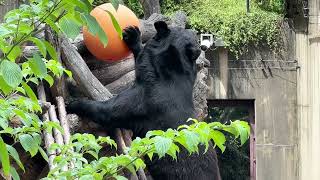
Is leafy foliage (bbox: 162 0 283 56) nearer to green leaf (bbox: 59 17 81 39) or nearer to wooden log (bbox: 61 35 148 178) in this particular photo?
wooden log (bbox: 61 35 148 178)

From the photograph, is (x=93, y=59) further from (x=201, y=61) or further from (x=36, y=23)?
(x=36, y=23)

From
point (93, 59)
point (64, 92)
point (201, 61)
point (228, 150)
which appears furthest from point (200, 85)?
point (228, 150)

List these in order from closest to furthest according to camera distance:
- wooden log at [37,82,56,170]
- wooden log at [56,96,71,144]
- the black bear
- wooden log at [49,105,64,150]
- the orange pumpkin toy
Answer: wooden log at [37,82,56,170]
wooden log at [49,105,64,150]
wooden log at [56,96,71,144]
the orange pumpkin toy
the black bear

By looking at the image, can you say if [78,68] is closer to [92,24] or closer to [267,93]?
[92,24]

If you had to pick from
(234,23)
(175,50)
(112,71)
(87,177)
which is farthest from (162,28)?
(234,23)

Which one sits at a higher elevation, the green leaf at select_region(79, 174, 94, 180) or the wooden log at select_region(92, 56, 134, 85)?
the green leaf at select_region(79, 174, 94, 180)

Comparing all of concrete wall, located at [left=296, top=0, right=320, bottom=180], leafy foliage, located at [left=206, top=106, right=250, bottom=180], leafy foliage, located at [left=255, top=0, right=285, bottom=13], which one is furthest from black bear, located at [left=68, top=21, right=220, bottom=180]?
leafy foliage, located at [left=206, top=106, right=250, bottom=180]

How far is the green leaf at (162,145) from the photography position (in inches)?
Answer: 75.3

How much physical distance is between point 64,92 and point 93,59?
1.95 feet

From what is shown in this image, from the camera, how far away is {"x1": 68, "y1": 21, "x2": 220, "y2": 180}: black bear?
5496 millimetres

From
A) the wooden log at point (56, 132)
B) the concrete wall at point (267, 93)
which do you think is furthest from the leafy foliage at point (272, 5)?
the wooden log at point (56, 132)

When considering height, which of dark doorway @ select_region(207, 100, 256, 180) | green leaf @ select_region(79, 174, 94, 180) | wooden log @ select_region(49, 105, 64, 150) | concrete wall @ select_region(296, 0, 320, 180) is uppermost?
green leaf @ select_region(79, 174, 94, 180)

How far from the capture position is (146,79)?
221 inches

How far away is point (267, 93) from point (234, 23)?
1.38 metres
